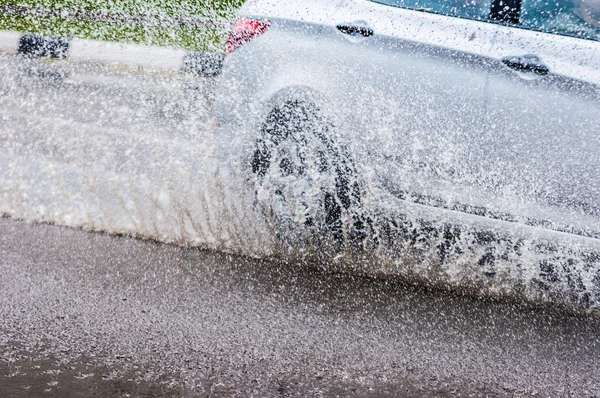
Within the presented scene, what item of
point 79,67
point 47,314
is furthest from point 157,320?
point 79,67

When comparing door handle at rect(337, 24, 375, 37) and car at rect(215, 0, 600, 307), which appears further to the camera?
door handle at rect(337, 24, 375, 37)

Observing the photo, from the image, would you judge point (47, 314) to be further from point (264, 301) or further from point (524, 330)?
point (524, 330)

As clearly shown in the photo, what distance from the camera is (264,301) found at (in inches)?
128

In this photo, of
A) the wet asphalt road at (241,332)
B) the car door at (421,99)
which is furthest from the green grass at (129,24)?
the wet asphalt road at (241,332)

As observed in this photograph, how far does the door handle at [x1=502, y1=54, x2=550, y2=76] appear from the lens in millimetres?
3623

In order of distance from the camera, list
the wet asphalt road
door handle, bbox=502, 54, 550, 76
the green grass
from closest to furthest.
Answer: the wet asphalt road
door handle, bbox=502, 54, 550, 76
the green grass

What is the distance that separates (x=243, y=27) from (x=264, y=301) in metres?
1.63

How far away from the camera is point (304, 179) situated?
3.85 meters

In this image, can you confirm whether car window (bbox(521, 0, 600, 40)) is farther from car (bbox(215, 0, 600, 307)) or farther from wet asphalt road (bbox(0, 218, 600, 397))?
wet asphalt road (bbox(0, 218, 600, 397))

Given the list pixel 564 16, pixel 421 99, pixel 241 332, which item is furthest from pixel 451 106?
pixel 241 332

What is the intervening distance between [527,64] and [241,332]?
203cm

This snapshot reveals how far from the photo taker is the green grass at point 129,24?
633 cm

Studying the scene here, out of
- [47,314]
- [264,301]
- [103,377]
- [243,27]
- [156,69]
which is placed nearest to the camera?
[103,377]

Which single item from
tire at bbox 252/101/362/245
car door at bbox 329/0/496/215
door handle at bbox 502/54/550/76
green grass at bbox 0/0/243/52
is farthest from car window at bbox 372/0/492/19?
green grass at bbox 0/0/243/52
